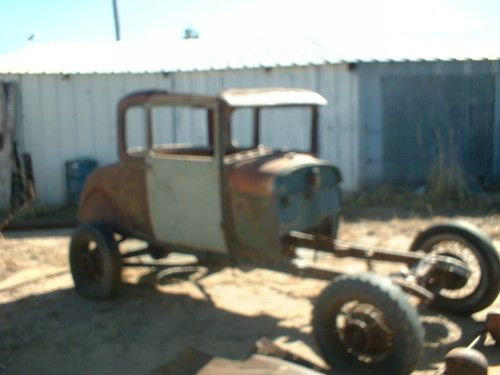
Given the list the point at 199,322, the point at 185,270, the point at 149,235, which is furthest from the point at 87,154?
the point at 199,322

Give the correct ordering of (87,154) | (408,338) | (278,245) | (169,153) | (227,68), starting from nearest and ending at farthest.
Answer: (408,338) < (278,245) < (169,153) < (227,68) < (87,154)

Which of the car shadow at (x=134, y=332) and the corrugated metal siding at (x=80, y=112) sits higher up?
the corrugated metal siding at (x=80, y=112)

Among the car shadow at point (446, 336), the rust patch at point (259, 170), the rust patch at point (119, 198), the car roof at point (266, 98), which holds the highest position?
the car roof at point (266, 98)

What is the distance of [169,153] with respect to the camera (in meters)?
6.38

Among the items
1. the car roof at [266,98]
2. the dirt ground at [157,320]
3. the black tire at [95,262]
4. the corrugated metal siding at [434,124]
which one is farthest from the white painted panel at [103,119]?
the car roof at [266,98]

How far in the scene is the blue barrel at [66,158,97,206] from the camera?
452 inches

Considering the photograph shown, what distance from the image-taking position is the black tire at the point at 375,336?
3.83 m

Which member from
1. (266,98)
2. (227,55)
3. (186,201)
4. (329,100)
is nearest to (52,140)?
(227,55)

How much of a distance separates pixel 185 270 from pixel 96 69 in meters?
6.28

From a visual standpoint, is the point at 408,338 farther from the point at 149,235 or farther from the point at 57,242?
the point at 57,242

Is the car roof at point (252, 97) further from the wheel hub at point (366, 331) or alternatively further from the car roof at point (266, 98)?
the wheel hub at point (366, 331)

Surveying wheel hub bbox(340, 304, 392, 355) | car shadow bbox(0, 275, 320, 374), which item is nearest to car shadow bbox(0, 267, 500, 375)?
car shadow bbox(0, 275, 320, 374)

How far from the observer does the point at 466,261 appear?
5.25m

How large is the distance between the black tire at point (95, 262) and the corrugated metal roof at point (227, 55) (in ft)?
19.3
